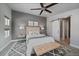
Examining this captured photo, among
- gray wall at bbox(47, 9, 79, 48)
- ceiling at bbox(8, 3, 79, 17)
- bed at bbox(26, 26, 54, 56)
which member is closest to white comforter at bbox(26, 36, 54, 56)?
bed at bbox(26, 26, 54, 56)

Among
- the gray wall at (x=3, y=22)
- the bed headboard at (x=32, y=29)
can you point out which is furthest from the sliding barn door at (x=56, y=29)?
the gray wall at (x=3, y=22)

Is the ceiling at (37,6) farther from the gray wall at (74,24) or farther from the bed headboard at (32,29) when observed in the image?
the bed headboard at (32,29)

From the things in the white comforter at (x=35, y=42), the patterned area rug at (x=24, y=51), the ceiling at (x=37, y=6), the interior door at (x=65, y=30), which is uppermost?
the ceiling at (x=37, y=6)

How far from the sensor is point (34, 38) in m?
1.93

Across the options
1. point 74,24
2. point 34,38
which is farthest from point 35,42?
point 74,24

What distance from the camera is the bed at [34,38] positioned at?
1.79 m

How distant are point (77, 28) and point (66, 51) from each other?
632 millimetres

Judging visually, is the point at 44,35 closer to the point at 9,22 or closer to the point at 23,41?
the point at 23,41

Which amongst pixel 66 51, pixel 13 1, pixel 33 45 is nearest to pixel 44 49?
pixel 33 45

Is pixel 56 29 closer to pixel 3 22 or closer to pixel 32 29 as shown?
pixel 32 29

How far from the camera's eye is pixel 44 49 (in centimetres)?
173

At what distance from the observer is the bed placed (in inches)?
70.3

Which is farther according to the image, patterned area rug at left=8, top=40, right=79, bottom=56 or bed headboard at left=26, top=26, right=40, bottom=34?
bed headboard at left=26, top=26, right=40, bottom=34

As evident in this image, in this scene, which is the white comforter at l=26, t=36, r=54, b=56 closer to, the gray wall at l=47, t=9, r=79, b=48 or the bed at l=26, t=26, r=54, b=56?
the bed at l=26, t=26, r=54, b=56
